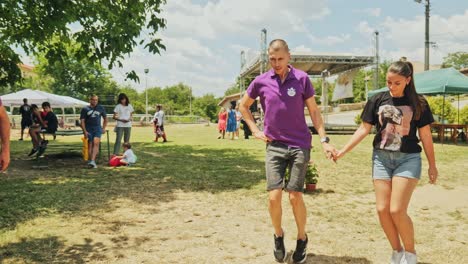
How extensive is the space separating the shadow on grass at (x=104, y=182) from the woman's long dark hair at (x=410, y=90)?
14.6 feet

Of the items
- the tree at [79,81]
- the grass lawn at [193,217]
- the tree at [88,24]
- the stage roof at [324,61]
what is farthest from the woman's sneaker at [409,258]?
the tree at [79,81]

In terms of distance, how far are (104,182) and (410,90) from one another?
6616 mm

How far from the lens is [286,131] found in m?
3.89

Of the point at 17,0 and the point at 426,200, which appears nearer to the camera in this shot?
the point at 426,200

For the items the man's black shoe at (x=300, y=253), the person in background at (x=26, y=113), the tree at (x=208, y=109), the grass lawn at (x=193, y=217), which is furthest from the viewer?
the tree at (x=208, y=109)

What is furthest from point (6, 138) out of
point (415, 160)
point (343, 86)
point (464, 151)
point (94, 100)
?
point (343, 86)

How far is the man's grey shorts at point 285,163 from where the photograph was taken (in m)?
3.85

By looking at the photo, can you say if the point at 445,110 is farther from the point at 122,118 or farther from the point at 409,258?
the point at 409,258

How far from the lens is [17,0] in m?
8.64

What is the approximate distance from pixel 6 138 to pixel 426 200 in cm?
639

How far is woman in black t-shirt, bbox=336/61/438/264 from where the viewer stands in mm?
3459

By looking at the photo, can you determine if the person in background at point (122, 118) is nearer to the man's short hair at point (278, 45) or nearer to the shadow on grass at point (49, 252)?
the shadow on grass at point (49, 252)

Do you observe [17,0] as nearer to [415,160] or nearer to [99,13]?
[99,13]

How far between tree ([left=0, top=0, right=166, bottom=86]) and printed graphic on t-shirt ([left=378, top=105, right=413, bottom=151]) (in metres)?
6.67
